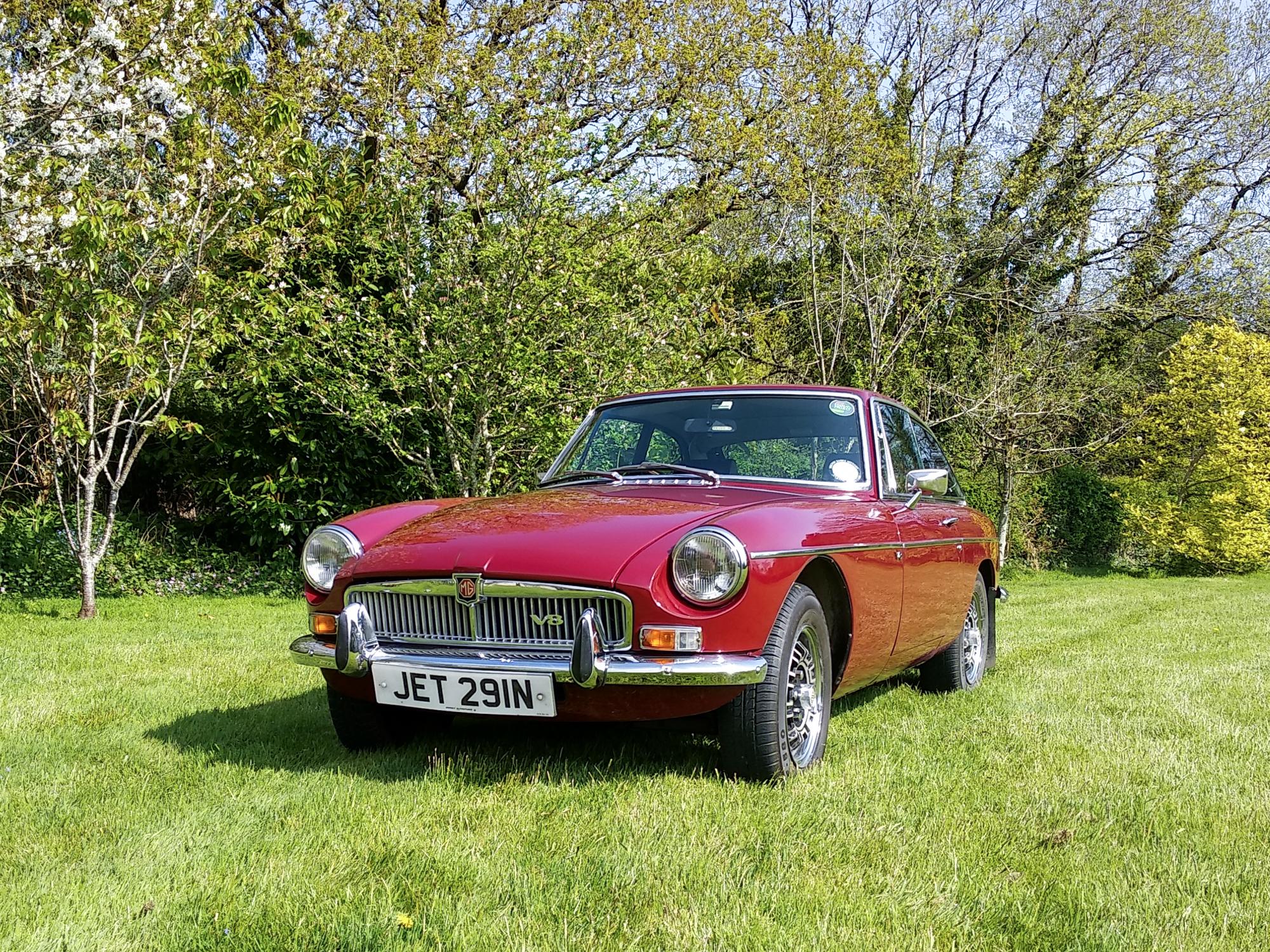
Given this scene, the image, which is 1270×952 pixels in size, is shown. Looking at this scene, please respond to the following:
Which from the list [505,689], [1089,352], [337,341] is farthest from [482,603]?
[1089,352]

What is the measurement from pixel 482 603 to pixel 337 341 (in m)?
7.44

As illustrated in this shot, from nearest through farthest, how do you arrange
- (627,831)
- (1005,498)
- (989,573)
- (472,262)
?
1. (627,831)
2. (989,573)
3. (472,262)
4. (1005,498)

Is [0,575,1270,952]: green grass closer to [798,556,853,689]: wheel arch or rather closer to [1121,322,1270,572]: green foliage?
[798,556,853,689]: wheel arch

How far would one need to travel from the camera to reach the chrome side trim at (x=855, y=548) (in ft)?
12.1

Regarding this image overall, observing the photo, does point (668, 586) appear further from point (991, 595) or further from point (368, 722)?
point (991, 595)

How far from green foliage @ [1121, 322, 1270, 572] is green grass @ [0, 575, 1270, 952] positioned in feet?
55.7

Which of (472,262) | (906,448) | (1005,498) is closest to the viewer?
(906,448)

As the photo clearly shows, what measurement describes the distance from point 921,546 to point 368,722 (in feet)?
8.22

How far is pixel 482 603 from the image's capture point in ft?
12.2

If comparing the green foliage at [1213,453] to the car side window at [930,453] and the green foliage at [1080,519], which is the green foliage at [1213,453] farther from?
the car side window at [930,453]

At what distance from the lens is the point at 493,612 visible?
3689 mm

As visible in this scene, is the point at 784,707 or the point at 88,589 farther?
the point at 88,589

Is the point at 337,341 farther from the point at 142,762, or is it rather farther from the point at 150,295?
the point at 142,762

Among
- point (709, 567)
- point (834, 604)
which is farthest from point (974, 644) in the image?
point (709, 567)
